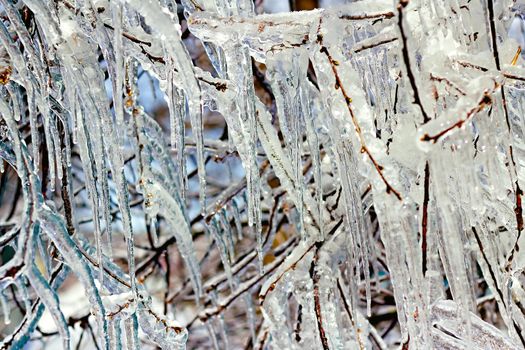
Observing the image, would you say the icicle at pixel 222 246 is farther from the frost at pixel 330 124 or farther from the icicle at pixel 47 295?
the icicle at pixel 47 295

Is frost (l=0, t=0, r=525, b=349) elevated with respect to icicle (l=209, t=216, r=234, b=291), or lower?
elevated

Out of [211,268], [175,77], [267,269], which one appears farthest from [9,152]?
[211,268]

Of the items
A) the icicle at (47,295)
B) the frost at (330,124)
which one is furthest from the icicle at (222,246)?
the icicle at (47,295)

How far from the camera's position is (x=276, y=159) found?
1.58 meters

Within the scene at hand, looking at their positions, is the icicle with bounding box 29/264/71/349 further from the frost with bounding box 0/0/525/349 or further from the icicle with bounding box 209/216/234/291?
the icicle with bounding box 209/216/234/291

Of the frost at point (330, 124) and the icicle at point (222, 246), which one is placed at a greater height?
the frost at point (330, 124)

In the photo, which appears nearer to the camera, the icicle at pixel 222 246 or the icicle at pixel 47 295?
the icicle at pixel 47 295

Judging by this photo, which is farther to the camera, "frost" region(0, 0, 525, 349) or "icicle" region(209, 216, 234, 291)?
"icicle" region(209, 216, 234, 291)

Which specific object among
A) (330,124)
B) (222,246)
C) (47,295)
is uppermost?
(330,124)

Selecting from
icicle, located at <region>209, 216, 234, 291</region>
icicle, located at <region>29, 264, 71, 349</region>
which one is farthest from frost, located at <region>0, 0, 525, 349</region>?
icicle, located at <region>209, 216, 234, 291</region>

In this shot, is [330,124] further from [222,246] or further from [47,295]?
[222,246]

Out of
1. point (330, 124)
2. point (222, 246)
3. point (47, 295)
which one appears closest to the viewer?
point (47, 295)

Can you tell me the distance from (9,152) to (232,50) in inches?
23.8

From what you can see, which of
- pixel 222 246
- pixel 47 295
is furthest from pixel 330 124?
pixel 222 246
